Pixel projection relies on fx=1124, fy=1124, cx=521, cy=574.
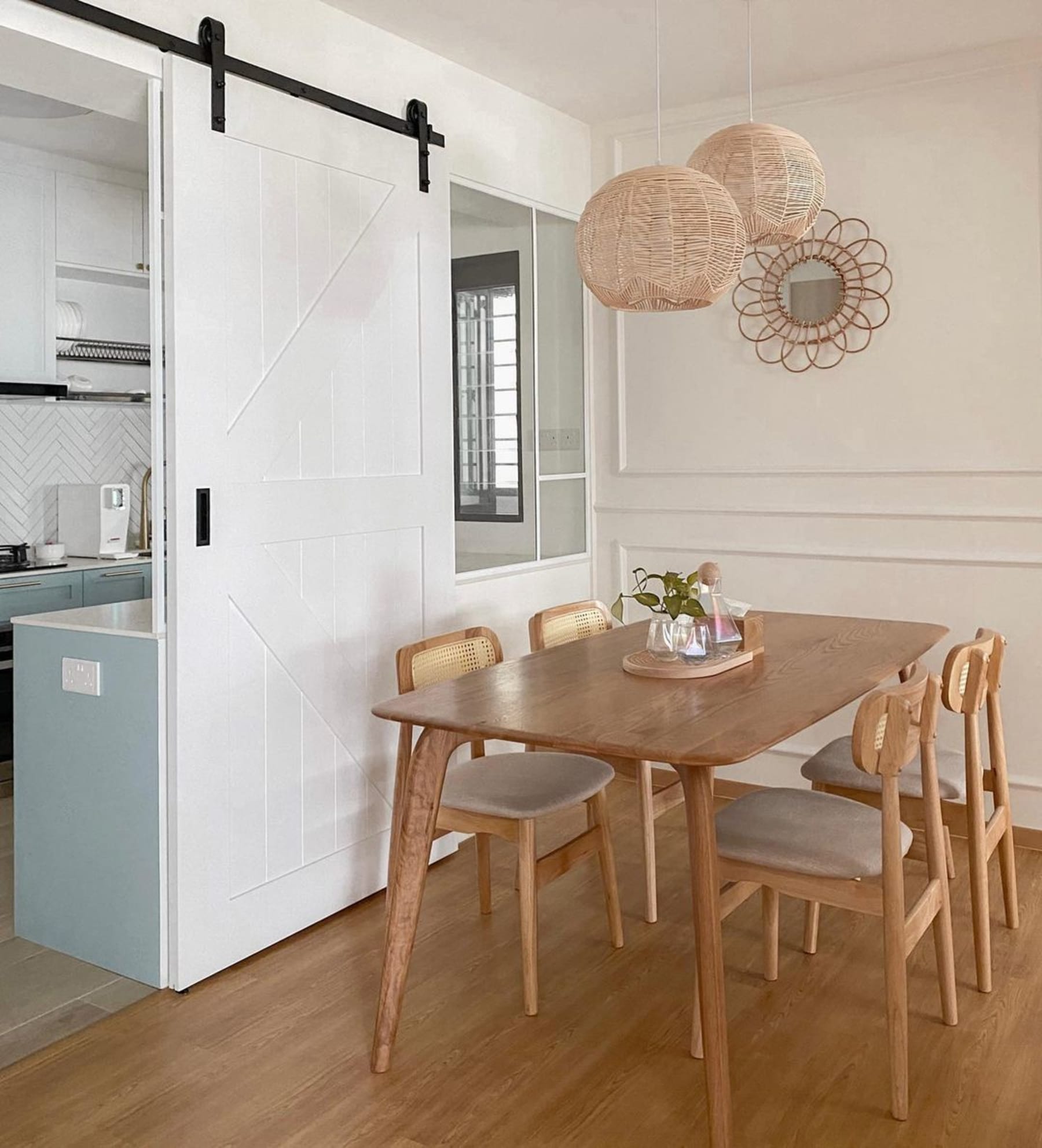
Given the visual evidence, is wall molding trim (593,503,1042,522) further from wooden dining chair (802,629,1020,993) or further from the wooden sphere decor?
the wooden sphere decor

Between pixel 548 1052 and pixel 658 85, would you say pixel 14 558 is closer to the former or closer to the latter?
pixel 658 85

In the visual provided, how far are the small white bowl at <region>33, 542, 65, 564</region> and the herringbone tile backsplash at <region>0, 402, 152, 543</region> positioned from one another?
0.56 ft

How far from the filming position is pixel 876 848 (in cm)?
233

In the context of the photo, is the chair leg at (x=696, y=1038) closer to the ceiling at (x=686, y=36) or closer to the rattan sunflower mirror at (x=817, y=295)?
the rattan sunflower mirror at (x=817, y=295)

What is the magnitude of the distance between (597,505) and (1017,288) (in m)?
1.79

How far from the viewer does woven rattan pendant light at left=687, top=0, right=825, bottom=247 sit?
2.71m

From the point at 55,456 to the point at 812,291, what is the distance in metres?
3.37

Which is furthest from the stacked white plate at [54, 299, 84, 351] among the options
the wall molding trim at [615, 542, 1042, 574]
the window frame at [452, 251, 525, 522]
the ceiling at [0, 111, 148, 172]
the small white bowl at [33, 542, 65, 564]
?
the wall molding trim at [615, 542, 1042, 574]

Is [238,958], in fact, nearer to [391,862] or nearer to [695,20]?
A: [391,862]

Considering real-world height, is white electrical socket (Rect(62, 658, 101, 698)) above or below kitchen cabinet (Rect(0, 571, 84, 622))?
below

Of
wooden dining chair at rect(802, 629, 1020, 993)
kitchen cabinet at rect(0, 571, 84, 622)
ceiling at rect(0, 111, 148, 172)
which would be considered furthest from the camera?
kitchen cabinet at rect(0, 571, 84, 622)

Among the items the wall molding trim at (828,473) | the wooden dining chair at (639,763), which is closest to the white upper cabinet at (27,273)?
the wall molding trim at (828,473)

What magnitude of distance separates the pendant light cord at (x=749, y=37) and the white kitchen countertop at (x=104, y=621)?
2464 mm

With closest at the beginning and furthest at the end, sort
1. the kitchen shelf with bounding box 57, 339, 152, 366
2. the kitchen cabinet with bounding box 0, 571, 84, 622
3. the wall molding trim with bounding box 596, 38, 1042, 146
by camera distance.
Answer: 1. the wall molding trim with bounding box 596, 38, 1042, 146
2. the kitchen cabinet with bounding box 0, 571, 84, 622
3. the kitchen shelf with bounding box 57, 339, 152, 366
